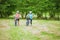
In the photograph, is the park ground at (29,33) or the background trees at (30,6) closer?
the park ground at (29,33)

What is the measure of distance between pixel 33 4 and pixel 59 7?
5521 mm

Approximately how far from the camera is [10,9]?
5291 cm

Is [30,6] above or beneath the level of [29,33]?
beneath

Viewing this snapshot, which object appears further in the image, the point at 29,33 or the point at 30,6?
the point at 30,6

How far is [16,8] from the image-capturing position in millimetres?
52719

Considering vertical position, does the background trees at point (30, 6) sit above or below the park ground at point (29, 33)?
below

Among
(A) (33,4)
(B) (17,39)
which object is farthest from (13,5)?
(B) (17,39)

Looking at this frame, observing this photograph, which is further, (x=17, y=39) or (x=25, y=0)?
(x=25, y=0)

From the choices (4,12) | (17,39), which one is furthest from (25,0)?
(17,39)

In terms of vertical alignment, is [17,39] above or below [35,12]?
above

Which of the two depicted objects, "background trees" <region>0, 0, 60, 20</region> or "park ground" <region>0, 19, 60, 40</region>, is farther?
"background trees" <region>0, 0, 60, 20</region>

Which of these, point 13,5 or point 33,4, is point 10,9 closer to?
point 13,5

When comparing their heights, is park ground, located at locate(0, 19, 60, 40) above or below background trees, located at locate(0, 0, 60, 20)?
above

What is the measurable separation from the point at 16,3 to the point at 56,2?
8.48 meters
